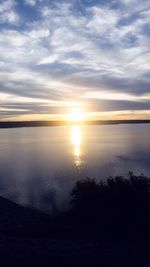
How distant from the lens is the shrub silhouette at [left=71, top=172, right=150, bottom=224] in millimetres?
14805

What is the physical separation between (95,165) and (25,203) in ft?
54.8

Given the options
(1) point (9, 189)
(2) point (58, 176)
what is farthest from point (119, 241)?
(2) point (58, 176)

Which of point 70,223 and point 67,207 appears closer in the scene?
point 70,223

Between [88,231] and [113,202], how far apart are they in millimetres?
2394

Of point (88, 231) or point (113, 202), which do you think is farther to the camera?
point (113, 202)

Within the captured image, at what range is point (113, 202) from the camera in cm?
1542

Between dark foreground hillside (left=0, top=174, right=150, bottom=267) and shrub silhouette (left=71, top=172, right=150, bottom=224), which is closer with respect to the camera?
dark foreground hillside (left=0, top=174, right=150, bottom=267)

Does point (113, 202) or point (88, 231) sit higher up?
point (113, 202)

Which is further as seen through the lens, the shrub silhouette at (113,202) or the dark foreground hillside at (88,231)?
the shrub silhouette at (113,202)

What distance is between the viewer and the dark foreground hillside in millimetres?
10156

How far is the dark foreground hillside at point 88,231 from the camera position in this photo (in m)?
10.2

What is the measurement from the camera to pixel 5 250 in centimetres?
1072

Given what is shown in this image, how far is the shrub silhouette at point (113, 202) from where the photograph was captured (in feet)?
48.6

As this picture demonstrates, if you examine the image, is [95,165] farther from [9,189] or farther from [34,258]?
[34,258]
